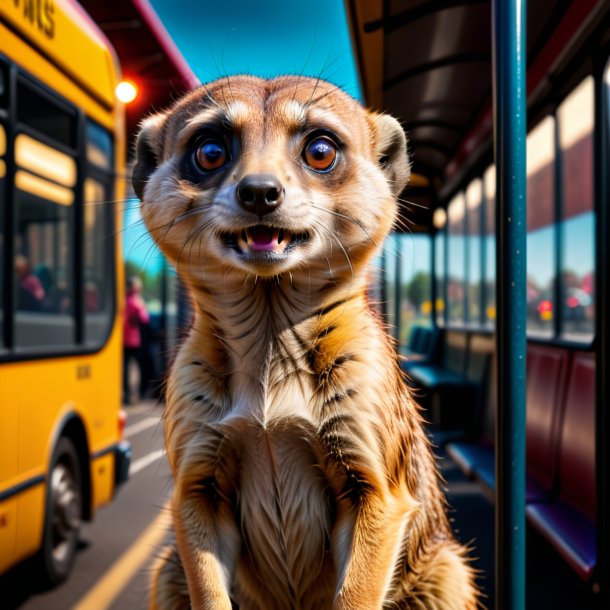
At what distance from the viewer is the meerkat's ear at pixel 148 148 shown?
1178 millimetres

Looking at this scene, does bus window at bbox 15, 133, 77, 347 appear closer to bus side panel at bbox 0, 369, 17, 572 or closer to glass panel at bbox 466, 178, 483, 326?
bus side panel at bbox 0, 369, 17, 572

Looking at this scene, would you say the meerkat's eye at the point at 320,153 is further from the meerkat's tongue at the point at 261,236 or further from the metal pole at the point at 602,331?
the metal pole at the point at 602,331

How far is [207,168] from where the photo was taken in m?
1.11

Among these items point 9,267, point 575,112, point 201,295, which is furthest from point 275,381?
point 575,112

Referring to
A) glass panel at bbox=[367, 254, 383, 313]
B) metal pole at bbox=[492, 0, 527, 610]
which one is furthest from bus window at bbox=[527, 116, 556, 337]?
metal pole at bbox=[492, 0, 527, 610]

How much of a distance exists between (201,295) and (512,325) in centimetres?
53

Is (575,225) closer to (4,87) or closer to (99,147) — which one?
(99,147)

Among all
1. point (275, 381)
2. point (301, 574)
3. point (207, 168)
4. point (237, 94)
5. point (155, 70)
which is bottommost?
point (301, 574)

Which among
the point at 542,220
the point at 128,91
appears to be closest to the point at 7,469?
the point at 128,91

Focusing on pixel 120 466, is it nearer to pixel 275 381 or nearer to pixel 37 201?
pixel 37 201

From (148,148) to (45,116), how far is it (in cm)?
271

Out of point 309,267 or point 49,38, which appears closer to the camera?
point 309,267

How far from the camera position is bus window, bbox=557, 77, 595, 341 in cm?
420

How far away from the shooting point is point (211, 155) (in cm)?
110
